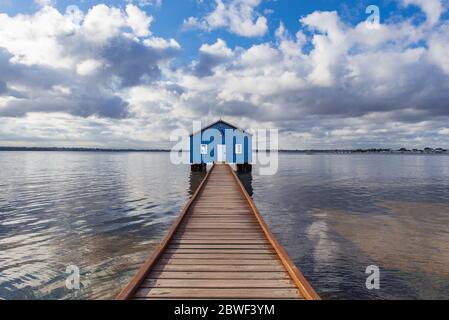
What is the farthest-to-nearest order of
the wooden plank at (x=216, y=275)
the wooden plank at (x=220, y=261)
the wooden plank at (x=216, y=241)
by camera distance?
the wooden plank at (x=216, y=241) < the wooden plank at (x=220, y=261) < the wooden plank at (x=216, y=275)

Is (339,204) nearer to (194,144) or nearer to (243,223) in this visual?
(243,223)

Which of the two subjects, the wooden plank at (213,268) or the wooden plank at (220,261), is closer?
the wooden plank at (213,268)

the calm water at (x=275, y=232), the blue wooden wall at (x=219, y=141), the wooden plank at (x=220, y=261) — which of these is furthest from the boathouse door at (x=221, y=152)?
the wooden plank at (x=220, y=261)

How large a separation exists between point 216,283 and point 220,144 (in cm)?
2772

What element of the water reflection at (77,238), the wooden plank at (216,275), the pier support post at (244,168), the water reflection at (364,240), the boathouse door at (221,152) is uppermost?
the boathouse door at (221,152)

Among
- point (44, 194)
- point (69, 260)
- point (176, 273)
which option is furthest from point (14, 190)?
point (176, 273)

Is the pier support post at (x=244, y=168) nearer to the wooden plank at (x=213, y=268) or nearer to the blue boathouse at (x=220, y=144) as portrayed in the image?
the blue boathouse at (x=220, y=144)

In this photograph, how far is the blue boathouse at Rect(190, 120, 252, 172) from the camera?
1270 inches

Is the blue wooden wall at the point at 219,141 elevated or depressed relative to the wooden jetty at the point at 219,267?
elevated

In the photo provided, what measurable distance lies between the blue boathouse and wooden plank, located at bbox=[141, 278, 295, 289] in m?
27.2

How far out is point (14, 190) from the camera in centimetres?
2434

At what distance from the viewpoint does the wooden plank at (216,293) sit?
472 cm

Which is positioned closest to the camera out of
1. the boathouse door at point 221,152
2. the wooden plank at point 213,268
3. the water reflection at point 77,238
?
the wooden plank at point 213,268
